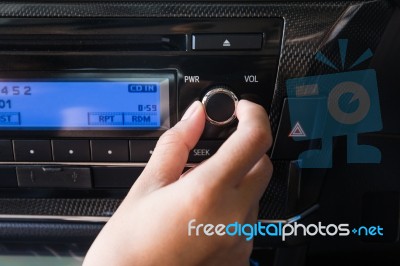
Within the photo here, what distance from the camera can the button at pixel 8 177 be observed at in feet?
1.74

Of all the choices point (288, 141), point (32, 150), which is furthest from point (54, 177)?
point (288, 141)

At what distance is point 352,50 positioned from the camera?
0.48 meters

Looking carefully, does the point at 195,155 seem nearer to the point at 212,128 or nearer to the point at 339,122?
the point at 212,128

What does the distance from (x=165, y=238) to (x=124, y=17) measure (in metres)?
0.22

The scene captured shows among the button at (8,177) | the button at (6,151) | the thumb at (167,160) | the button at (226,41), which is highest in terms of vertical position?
the button at (226,41)

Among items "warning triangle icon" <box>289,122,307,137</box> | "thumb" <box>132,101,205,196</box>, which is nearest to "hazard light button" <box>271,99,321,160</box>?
"warning triangle icon" <box>289,122,307,137</box>

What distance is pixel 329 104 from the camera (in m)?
0.49

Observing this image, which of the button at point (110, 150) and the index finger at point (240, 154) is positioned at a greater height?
the index finger at point (240, 154)

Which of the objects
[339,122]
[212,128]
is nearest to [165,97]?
[212,128]

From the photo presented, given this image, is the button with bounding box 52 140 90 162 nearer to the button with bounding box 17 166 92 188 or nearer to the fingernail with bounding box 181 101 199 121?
the button with bounding box 17 166 92 188

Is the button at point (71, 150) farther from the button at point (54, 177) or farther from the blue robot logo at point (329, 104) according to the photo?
the blue robot logo at point (329, 104)

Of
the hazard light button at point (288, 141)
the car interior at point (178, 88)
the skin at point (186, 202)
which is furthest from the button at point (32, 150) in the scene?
the hazard light button at point (288, 141)

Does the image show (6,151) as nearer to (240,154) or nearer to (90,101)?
(90,101)

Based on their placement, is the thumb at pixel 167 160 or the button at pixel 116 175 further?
the button at pixel 116 175
